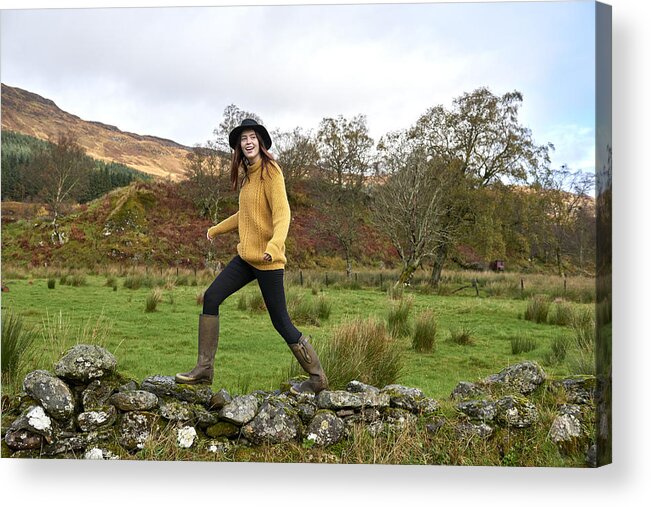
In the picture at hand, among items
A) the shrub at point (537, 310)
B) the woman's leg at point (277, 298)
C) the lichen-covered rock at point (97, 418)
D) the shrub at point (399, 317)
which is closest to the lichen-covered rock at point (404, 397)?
the woman's leg at point (277, 298)

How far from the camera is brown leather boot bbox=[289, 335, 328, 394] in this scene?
4.26m

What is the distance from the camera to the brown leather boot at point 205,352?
4.24 metres

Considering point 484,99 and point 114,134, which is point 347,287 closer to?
point 484,99

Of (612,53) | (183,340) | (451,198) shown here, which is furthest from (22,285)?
(451,198)

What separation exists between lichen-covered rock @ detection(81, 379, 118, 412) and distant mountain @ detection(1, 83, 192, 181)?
2455 mm

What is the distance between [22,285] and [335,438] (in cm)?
320

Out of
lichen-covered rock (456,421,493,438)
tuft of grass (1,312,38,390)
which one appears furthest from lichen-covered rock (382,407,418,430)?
tuft of grass (1,312,38,390)

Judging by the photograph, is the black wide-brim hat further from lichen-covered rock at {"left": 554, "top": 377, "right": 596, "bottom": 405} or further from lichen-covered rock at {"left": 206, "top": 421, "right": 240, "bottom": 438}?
lichen-covered rock at {"left": 554, "top": 377, "right": 596, "bottom": 405}

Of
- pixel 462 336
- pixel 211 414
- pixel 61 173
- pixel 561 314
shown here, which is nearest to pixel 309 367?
pixel 211 414

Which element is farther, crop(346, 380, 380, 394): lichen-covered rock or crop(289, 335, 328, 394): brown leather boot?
crop(346, 380, 380, 394): lichen-covered rock

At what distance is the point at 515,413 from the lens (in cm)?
424

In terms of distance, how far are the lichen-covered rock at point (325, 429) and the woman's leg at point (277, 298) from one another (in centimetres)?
60

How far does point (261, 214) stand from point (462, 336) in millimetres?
2710

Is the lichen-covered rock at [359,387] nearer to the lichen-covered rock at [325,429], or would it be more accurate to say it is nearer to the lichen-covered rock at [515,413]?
the lichen-covered rock at [325,429]
